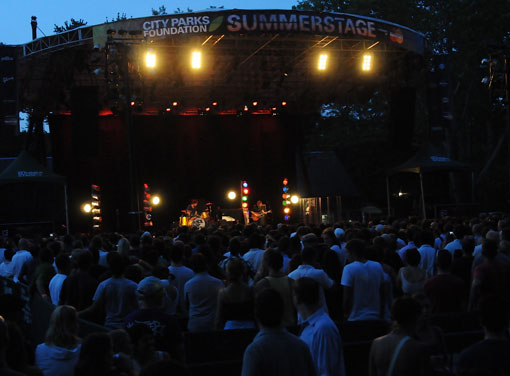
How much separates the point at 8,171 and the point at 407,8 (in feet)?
91.6

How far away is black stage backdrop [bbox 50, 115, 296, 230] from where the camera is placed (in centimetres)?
2891

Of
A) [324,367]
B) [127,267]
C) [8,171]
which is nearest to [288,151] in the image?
[8,171]

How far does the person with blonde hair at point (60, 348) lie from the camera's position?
4906 mm

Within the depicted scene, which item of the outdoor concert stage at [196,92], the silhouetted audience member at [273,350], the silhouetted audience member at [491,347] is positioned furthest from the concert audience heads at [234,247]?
the outdoor concert stage at [196,92]

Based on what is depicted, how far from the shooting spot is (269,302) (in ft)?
13.7

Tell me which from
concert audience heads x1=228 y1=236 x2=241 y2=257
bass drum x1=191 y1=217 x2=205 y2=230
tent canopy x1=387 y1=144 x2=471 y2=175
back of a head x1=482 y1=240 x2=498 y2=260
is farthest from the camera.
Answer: bass drum x1=191 y1=217 x2=205 y2=230

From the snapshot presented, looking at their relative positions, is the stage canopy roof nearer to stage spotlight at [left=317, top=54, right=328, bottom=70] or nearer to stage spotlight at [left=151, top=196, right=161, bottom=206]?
stage spotlight at [left=317, top=54, right=328, bottom=70]

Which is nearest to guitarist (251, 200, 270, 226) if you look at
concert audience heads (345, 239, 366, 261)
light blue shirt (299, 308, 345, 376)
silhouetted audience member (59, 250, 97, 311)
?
silhouetted audience member (59, 250, 97, 311)

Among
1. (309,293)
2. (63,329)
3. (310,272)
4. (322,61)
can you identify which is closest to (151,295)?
(63,329)

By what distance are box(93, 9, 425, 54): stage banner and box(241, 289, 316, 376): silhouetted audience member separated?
54.6 feet

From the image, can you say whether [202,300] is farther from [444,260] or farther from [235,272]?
[444,260]

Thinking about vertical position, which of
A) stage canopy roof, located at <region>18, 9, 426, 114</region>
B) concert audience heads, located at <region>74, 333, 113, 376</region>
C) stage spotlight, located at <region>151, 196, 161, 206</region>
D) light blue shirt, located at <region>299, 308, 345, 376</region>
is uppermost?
stage canopy roof, located at <region>18, 9, 426, 114</region>

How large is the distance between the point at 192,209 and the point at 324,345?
81.1 ft

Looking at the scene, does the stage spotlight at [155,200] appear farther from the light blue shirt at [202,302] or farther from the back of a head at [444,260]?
the back of a head at [444,260]
